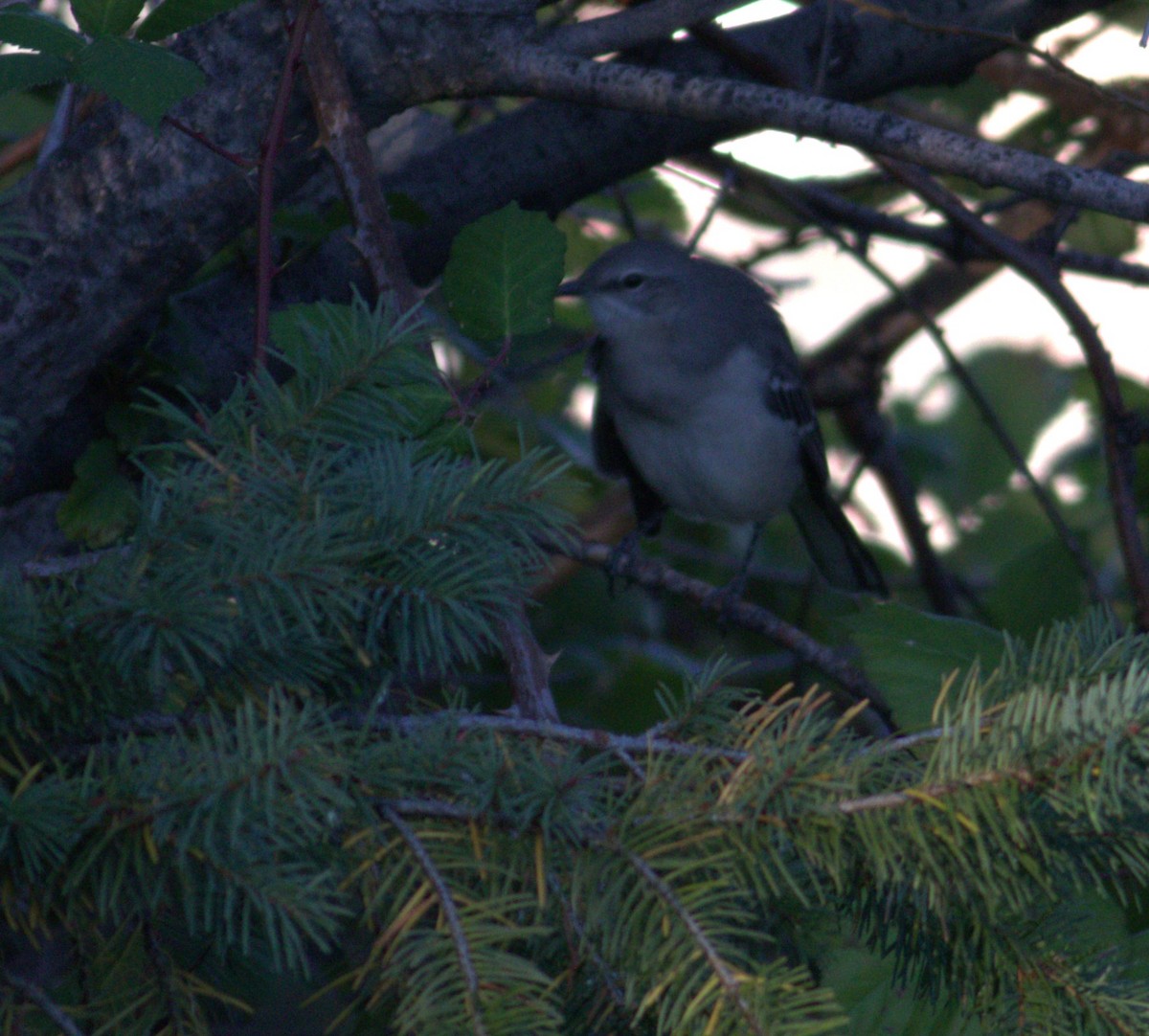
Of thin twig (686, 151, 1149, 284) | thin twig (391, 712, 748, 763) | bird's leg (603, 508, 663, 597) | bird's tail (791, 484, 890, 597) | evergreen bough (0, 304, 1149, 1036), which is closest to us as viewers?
evergreen bough (0, 304, 1149, 1036)

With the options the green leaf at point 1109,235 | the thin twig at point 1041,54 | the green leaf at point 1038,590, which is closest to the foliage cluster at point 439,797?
the thin twig at point 1041,54

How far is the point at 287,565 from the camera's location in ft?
2.65

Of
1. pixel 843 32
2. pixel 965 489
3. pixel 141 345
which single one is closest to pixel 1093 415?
pixel 965 489

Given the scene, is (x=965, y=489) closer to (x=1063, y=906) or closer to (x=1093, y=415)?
(x=1093, y=415)

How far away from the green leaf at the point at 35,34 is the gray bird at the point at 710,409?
217 cm

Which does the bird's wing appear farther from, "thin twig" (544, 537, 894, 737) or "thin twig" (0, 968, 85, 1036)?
"thin twig" (0, 968, 85, 1036)

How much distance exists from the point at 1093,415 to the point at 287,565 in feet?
9.64

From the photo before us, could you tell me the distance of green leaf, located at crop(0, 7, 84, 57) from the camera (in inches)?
45.3

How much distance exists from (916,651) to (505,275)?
68 centimetres

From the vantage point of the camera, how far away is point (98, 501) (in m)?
1.54

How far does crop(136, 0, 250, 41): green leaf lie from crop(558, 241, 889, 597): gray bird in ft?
6.81

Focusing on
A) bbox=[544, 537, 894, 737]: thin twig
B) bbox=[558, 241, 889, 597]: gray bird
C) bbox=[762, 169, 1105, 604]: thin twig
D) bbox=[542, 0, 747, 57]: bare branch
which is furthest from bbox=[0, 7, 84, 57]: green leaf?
bbox=[558, 241, 889, 597]: gray bird

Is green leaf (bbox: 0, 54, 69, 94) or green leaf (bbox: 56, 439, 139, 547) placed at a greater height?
green leaf (bbox: 0, 54, 69, 94)

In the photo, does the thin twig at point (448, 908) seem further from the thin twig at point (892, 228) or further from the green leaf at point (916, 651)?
the thin twig at point (892, 228)
